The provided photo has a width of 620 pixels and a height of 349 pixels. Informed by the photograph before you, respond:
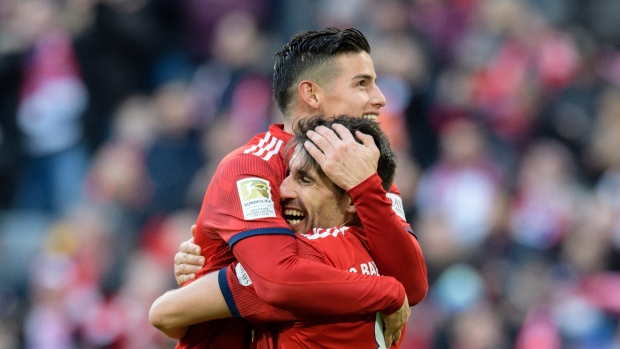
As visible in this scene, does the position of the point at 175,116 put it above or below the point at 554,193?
above

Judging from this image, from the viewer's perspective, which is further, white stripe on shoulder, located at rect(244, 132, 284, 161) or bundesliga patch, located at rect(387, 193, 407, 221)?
bundesliga patch, located at rect(387, 193, 407, 221)

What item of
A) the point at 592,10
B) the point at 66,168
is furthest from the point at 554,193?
the point at 66,168

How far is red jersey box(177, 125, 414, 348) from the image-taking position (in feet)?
10.9

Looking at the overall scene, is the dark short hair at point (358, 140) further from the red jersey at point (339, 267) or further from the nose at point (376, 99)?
the nose at point (376, 99)

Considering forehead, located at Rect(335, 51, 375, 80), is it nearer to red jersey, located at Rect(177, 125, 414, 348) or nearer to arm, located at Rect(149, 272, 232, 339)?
red jersey, located at Rect(177, 125, 414, 348)

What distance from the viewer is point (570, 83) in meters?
8.89

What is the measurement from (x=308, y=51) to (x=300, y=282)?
1132mm

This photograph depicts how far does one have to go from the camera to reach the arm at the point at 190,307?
11.5 ft

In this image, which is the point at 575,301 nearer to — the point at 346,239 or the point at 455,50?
the point at 455,50

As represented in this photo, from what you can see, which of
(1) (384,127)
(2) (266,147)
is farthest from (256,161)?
(1) (384,127)

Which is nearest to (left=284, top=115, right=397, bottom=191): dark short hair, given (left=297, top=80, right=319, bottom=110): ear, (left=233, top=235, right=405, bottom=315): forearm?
(left=297, top=80, right=319, bottom=110): ear

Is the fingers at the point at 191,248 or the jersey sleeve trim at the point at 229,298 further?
the fingers at the point at 191,248

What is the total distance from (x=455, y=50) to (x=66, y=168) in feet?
11.9

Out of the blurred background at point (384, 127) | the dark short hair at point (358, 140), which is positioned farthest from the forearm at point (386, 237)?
the blurred background at point (384, 127)
